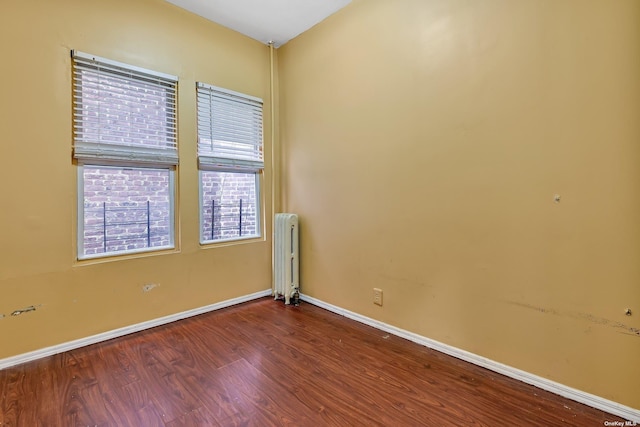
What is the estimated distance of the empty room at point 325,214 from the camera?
1.60 m

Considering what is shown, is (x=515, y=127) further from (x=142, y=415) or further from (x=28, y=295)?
(x=28, y=295)

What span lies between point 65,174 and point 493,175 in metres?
2.89

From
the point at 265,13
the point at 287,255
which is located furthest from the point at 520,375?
the point at 265,13

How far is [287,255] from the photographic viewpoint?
3.14 metres

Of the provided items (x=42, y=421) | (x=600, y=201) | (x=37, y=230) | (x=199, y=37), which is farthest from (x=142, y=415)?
(x=199, y=37)

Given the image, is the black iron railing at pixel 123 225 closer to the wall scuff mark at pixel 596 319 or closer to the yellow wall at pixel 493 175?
the yellow wall at pixel 493 175

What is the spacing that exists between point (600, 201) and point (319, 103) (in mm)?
2255

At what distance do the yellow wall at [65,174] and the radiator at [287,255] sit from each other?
73 centimetres

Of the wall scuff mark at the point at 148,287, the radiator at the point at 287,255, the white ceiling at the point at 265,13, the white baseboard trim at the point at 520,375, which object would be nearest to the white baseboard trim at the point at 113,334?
the wall scuff mark at the point at 148,287

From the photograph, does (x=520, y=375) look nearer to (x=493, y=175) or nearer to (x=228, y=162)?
(x=493, y=175)

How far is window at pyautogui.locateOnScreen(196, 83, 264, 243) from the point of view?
2.91 m

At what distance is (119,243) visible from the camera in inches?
97.8

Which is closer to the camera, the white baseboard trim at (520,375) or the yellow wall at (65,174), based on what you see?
the white baseboard trim at (520,375)

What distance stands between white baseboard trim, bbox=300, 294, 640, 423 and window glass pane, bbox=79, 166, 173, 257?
195 centimetres
